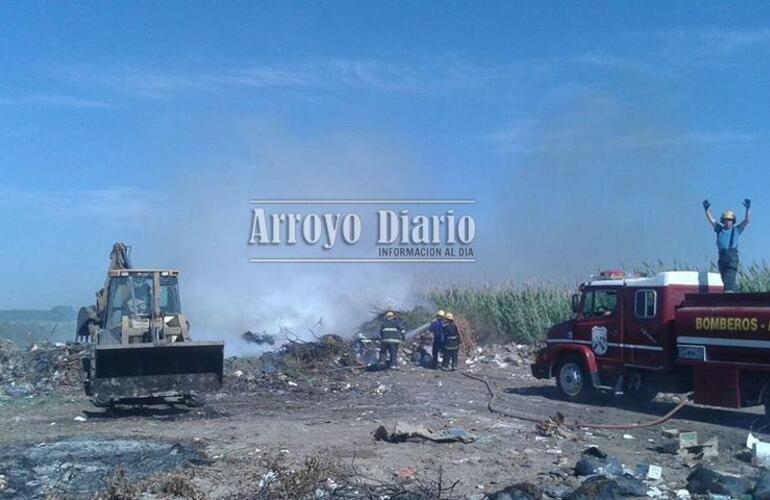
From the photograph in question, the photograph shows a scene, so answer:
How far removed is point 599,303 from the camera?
1683cm

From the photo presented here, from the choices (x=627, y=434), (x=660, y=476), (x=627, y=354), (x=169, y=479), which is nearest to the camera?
(x=169, y=479)

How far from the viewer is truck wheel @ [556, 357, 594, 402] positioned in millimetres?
17000

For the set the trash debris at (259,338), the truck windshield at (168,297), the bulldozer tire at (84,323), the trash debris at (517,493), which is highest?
the truck windshield at (168,297)

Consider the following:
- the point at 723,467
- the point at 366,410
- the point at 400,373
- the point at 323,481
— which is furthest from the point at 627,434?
the point at 400,373

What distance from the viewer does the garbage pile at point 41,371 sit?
2019 cm

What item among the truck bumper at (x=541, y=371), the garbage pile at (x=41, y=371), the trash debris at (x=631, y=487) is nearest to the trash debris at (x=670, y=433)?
the trash debris at (x=631, y=487)

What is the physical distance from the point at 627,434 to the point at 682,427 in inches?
51.2

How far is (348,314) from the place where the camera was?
29.3 m

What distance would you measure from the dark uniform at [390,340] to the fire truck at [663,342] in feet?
19.6

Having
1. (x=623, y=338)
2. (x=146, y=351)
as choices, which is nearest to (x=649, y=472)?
(x=623, y=338)

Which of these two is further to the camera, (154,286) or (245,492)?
(154,286)

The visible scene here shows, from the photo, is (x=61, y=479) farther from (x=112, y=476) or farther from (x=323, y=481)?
(x=323, y=481)

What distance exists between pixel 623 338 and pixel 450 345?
7.77 meters

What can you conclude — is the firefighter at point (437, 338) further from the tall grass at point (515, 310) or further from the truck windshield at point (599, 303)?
the truck windshield at point (599, 303)
